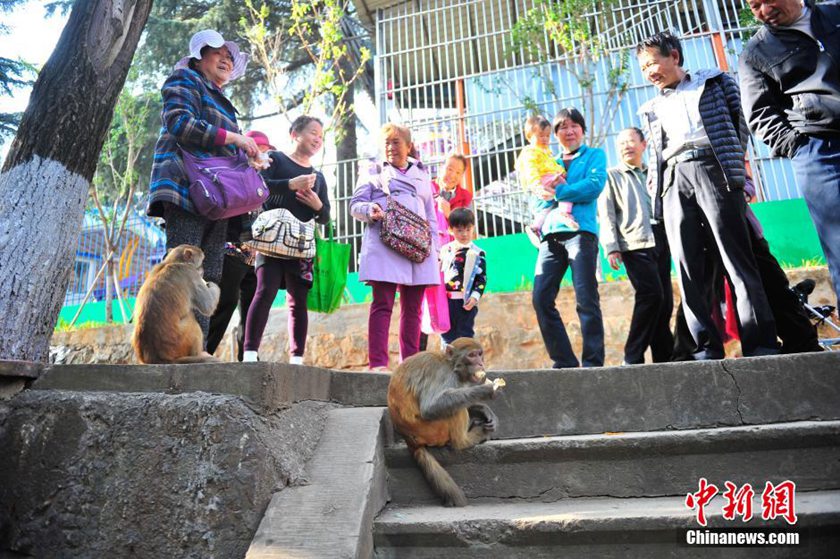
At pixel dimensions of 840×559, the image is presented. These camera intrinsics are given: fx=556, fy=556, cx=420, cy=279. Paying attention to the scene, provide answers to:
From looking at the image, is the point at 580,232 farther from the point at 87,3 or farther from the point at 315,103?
the point at 315,103

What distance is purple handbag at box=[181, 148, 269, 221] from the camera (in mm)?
3266

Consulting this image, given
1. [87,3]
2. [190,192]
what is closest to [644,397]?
[190,192]

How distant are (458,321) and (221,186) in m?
2.47

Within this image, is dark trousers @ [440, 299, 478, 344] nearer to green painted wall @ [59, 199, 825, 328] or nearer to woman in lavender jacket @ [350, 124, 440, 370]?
woman in lavender jacket @ [350, 124, 440, 370]

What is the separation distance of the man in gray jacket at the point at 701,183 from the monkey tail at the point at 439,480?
6.48 ft

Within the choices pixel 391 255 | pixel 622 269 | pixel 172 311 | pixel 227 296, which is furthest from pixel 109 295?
pixel 622 269

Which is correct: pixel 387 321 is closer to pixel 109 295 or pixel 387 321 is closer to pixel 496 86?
pixel 496 86

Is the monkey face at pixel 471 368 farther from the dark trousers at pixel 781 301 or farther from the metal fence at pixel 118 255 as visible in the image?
the metal fence at pixel 118 255

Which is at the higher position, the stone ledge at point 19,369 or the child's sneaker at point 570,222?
the child's sneaker at point 570,222

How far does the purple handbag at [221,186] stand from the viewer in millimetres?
3266

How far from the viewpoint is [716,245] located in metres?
3.63

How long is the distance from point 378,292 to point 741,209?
242 centimetres

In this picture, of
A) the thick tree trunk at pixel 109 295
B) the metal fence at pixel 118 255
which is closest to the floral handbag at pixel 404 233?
the thick tree trunk at pixel 109 295

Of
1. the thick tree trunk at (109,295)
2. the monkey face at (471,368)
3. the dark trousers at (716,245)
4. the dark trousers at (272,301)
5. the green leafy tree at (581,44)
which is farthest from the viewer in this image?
the thick tree trunk at (109,295)
